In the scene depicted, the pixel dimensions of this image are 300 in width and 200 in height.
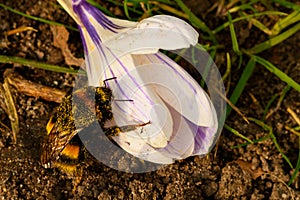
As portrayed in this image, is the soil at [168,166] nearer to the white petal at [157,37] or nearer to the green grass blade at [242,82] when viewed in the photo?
the green grass blade at [242,82]

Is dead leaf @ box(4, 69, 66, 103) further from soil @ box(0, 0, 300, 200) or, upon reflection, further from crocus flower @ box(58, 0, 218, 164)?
crocus flower @ box(58, 0, 218, 164)

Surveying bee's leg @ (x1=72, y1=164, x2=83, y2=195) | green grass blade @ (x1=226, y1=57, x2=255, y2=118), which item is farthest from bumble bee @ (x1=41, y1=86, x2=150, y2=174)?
green grass blade @ (x1=226, y1=57, x2=255, y2=118)

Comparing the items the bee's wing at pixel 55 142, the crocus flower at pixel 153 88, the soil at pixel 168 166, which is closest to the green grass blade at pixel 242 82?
the soil at pixel 168 166

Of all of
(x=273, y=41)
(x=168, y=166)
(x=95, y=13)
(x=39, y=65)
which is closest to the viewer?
(x=95, y=13)

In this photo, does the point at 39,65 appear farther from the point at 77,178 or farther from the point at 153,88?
the point at 153,88

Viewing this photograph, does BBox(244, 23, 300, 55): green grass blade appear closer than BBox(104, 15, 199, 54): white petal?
No

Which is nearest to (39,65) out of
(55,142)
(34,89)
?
(34,89)
